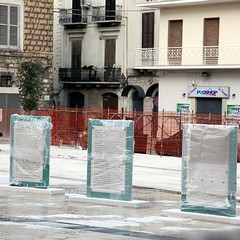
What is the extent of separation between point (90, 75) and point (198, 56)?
38.7 ft

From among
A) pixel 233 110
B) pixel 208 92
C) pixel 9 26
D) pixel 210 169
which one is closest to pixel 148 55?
pixel 208 92

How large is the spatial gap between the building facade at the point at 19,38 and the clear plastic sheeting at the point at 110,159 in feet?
94.2

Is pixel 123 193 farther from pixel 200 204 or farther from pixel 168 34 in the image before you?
pixel 168 34

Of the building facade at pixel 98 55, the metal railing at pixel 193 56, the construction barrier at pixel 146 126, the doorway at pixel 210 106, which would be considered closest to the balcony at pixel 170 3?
the metal railing at pixel 193 56

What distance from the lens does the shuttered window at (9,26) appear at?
144 ft

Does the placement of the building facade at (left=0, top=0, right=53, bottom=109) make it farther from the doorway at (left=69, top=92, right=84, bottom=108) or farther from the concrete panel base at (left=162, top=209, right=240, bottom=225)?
the concrete panel base at (left=162, top=209, right=240, bottom=225)

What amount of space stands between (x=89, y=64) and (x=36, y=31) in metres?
8.95

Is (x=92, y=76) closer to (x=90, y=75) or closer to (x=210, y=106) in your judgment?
(x=90, y=75)

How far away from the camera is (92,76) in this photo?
174 feet

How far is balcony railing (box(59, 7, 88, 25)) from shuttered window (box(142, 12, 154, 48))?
5.07 m

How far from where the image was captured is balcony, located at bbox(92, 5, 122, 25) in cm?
5147

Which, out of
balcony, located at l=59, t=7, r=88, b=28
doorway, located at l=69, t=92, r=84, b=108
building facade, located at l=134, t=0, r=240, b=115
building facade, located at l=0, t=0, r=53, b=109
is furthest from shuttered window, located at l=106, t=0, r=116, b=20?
building facade, located at l=0, t=0, r=53, b=109

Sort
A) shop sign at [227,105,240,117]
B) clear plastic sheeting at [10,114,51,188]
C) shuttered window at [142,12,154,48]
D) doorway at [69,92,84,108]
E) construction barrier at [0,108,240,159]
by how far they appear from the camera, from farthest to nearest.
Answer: doorway at [69,92,84,108], shuttered window at [142,12,154,48], shop sign at [227,105,240,117], construction barrier at [0,108,240,159], clear plastic sheeting at [10,114,51,188]

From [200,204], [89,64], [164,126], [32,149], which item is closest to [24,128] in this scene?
[32,149]
